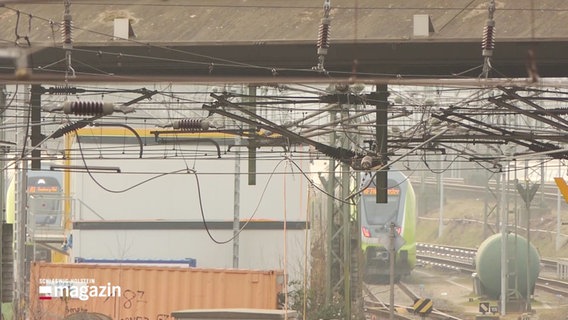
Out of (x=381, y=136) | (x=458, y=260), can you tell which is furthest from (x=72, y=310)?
(x=458, y=260)

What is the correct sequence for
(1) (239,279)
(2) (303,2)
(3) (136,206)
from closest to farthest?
(2) (303,2)
(1) (239,279)
(3) (136,206)

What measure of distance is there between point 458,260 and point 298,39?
36.2 meters

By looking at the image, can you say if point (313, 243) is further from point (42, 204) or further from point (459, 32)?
point (459, 32)

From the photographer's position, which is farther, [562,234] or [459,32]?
[562,234]

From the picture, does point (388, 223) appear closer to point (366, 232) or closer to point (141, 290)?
point (366, 232)

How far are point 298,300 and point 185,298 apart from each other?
385 cm

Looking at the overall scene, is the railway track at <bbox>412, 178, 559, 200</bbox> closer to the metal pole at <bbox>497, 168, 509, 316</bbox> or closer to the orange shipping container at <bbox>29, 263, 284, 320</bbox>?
the metal pole at <bbox>497, 168, 509, 316</bbox>

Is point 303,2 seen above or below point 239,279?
above

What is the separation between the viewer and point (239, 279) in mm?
26031

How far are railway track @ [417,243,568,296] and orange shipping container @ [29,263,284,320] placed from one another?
14881 mm

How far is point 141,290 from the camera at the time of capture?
2719cm

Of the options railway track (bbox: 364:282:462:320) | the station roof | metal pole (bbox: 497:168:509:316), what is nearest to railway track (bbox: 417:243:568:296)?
railway track (bbox: 364:282:462:320)

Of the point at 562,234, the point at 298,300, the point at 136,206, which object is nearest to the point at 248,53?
the point at 298,300

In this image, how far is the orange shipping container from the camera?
2594cm
